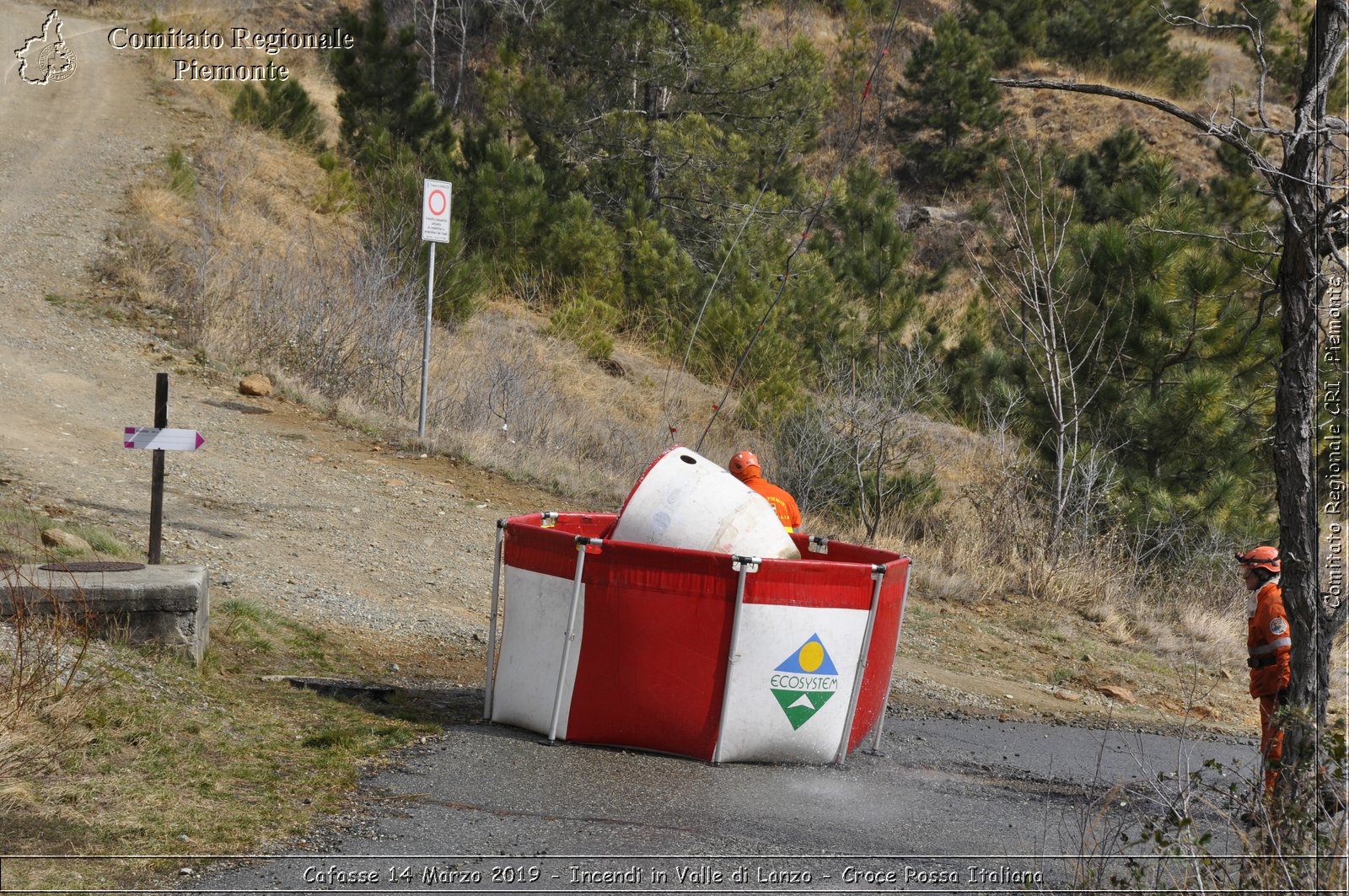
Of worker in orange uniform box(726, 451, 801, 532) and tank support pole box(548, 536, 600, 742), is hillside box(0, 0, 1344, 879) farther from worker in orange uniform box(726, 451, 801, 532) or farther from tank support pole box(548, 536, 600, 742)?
worker in orange uniform box(726, 451, 801, 532)

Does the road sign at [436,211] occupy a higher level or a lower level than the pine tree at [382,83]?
lower

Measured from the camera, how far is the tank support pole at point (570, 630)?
6.60 meters

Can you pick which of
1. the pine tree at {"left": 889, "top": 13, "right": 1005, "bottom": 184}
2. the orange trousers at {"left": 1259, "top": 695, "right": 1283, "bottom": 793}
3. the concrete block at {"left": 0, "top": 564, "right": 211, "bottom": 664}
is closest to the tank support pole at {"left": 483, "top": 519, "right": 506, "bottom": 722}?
the concrete block at {"left": 0, "top": 564, "right": 211, "bottom": 664}

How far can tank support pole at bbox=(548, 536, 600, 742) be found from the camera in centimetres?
660

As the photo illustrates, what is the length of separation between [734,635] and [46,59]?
30.9m

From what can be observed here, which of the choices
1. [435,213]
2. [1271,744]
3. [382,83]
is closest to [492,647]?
[1271,744]

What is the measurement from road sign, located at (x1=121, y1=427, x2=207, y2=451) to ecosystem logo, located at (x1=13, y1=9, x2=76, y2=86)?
87.5 feet

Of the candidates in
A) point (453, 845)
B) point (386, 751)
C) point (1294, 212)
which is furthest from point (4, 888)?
point (1294, 212)

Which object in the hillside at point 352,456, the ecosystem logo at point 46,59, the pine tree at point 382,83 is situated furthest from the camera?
the ecosystem logo at point 46,59

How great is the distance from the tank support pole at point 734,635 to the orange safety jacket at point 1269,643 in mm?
2794

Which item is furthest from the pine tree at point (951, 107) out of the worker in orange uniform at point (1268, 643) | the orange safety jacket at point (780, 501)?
the worker in orange uniform at point (1268, 643)

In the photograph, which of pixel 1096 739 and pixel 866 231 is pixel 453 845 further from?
pixel 866 231

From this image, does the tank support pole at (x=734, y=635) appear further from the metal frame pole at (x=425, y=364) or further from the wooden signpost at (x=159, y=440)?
the metal frame pole at (x=425, y=364)

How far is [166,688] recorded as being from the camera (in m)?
6.56
